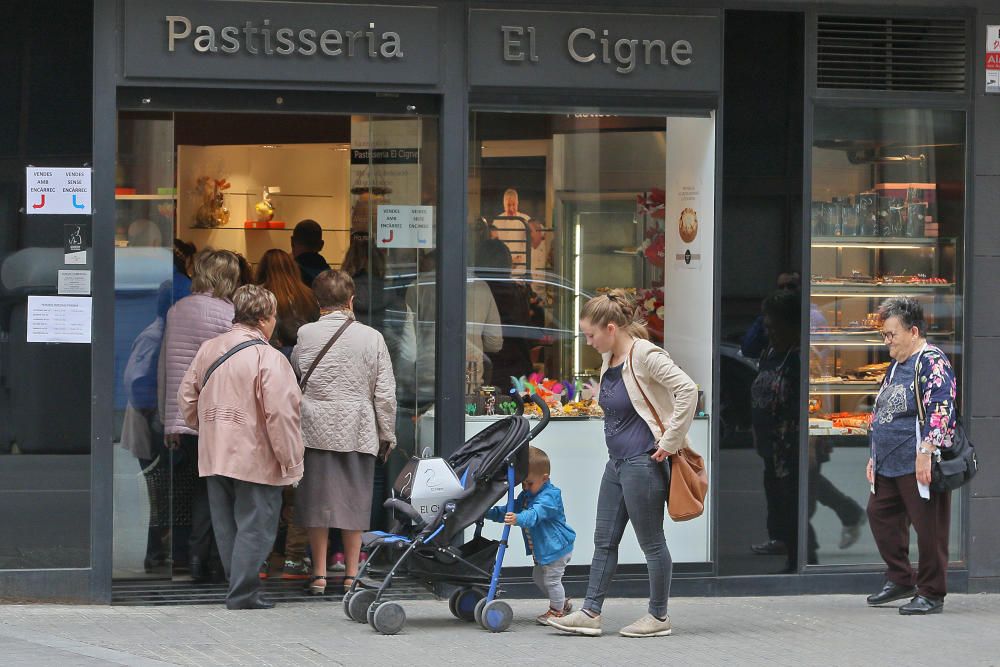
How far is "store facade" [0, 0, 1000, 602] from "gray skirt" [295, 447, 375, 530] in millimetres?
588

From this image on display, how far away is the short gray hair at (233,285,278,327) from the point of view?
8.64 m

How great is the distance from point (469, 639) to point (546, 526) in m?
0.76

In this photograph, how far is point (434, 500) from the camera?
26.4ft

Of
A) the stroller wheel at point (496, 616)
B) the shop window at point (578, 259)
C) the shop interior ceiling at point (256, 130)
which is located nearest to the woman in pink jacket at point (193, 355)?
the shop window at point (578, 259)

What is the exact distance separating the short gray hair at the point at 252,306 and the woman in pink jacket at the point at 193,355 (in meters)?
0.42

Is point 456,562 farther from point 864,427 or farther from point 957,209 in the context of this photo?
point 957,209

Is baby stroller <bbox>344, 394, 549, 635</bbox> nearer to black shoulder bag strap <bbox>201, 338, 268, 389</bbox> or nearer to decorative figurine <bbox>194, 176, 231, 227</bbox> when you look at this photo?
black shoulder bag strap <bbox>201, 338, 268, 389</bbox>

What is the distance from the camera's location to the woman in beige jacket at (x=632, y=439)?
789 cm

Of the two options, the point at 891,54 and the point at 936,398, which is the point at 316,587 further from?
the point at 891,54

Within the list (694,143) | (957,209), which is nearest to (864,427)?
(957,209)

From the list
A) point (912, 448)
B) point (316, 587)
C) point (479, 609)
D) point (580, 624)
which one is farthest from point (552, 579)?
point (912, 448)

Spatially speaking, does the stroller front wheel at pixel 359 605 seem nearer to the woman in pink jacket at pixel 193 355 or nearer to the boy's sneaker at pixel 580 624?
the boy's sneaker at pixel 580 624

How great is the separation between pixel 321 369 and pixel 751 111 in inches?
128

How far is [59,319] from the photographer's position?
877cm
